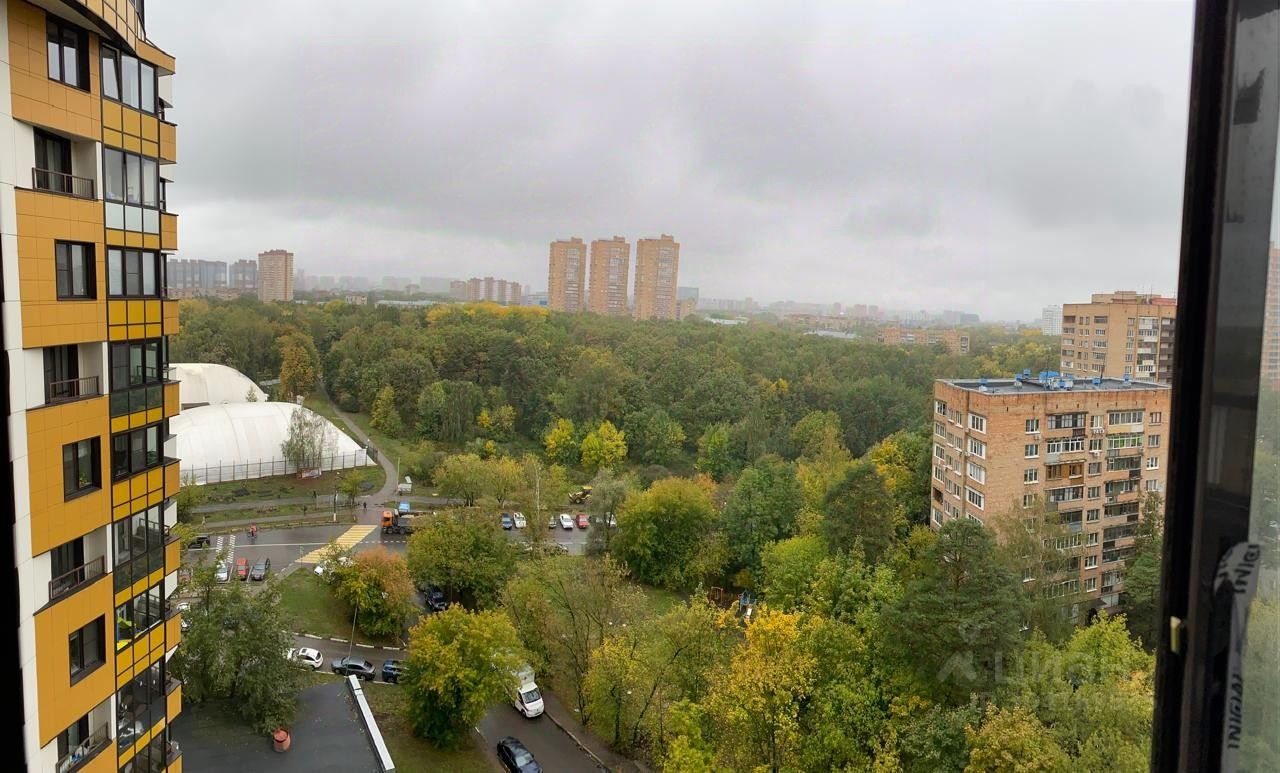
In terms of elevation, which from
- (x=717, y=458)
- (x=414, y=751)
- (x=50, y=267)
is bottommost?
(x=414, y=751)

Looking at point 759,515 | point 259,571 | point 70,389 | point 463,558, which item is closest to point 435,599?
point 463,558

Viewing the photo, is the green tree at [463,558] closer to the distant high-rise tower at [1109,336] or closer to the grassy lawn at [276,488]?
the grassy lawn at [276,488]

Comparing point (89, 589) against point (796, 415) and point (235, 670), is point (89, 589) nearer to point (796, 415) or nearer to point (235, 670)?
point (235, 670)

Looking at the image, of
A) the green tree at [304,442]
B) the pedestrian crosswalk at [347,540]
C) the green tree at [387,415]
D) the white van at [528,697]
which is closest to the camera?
the white van at [528,697]

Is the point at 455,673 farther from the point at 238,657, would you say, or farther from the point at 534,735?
the point at 238,657

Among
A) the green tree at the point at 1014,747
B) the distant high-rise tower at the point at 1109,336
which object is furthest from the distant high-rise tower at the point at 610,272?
the green tree at the point at 1014,747

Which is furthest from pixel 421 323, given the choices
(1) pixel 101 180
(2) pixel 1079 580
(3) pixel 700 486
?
(1) pixel 101 180
